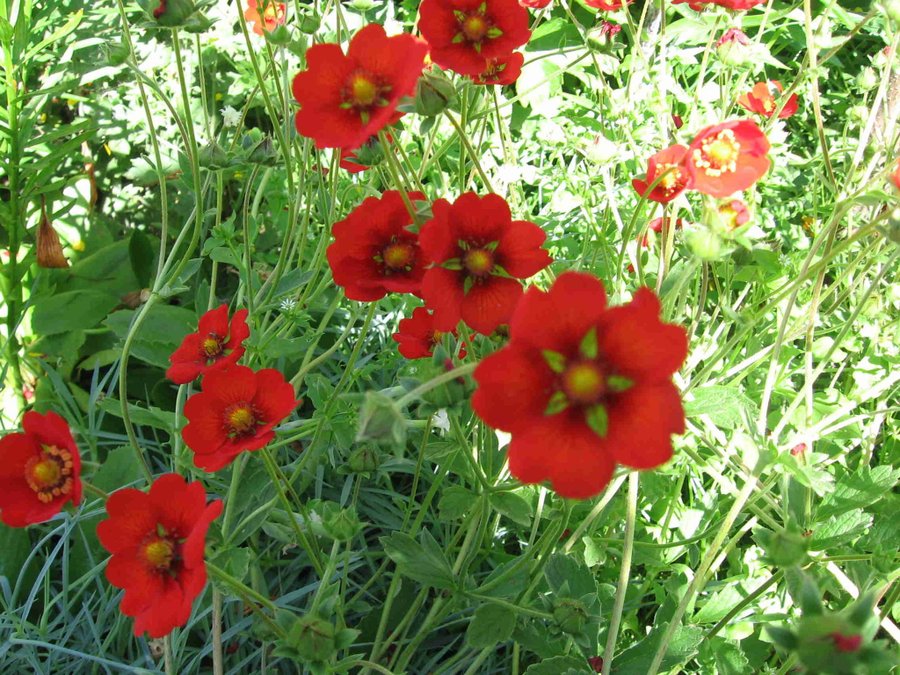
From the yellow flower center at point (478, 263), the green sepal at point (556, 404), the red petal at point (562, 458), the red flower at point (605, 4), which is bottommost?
the red petal at point (562, 458)

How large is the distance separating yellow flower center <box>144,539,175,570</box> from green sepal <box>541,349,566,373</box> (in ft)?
1.44

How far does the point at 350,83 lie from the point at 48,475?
508mm

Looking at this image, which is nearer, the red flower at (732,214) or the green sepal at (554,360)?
the green sepal at (554,360)

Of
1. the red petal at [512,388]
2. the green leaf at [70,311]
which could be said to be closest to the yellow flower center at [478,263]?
the red petal at [512,388]

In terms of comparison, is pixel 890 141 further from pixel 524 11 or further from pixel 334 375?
pixel 334 375

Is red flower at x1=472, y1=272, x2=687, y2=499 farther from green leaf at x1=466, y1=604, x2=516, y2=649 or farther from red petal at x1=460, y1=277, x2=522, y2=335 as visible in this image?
green leaf at x1=466, y1=604, x2=516, y2=649

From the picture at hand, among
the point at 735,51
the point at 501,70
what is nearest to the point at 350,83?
the point at 501,70

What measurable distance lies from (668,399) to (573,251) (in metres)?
1.12

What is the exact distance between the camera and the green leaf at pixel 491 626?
0.86 m

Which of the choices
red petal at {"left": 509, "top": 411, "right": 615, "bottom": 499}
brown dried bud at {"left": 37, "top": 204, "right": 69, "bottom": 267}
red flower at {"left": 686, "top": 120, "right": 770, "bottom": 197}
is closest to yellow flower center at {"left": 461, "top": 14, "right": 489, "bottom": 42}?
red flower at {"left": 686, "top": 120, "right": 770, "bottom": 197}

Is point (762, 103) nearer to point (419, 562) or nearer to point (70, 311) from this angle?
point (419, 562)

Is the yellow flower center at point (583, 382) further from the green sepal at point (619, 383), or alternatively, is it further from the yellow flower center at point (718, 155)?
the yellow flower center at point (718, 155)

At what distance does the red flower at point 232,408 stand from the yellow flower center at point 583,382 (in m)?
0.36

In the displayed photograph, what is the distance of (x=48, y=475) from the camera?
2.65ft
